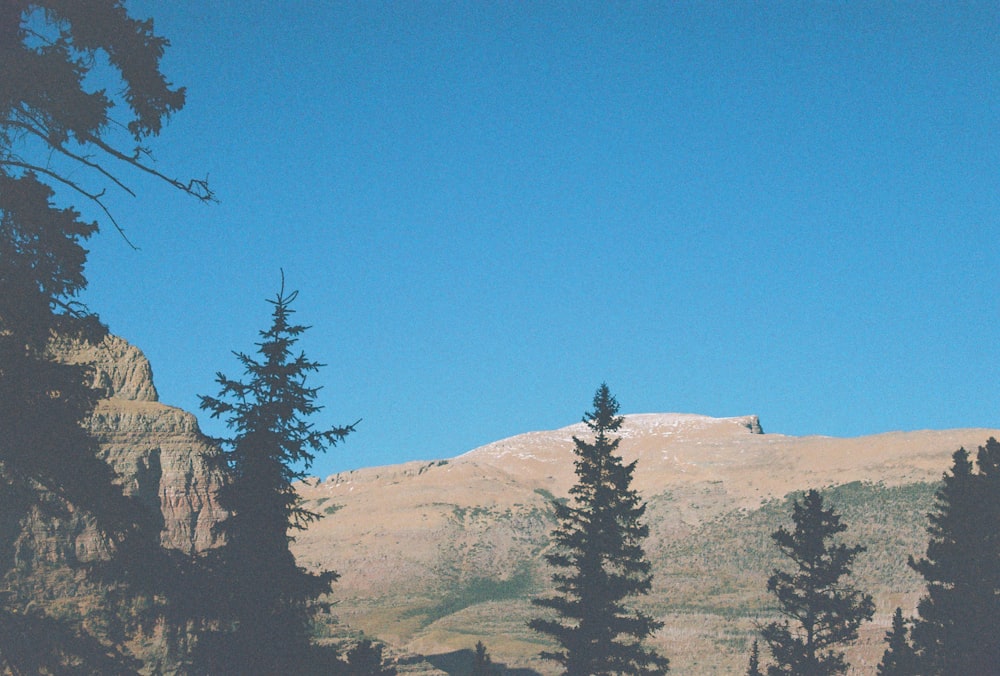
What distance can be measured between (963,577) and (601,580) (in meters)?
15.4

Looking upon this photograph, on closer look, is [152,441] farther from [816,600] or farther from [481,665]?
[816,600]

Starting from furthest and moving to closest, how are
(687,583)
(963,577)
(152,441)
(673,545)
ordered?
1. (673,545)
2. (687,583)
3. (152,441)
4. (963,577)

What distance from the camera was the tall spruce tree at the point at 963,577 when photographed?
3134 centimetres

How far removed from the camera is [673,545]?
141000mm

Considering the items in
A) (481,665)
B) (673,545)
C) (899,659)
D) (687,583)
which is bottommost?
(899,659)

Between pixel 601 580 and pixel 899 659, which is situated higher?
pixel 601 580

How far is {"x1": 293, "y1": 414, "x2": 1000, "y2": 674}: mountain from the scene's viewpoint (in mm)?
101688

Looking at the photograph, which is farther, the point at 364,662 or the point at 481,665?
the point at 481,665

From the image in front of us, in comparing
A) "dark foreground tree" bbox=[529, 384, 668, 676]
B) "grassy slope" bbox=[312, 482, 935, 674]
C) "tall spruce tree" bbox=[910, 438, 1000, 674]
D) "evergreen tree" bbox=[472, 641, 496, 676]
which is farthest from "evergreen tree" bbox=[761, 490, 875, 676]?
"grassy slope" bbox=[312, 482, 935, 674]

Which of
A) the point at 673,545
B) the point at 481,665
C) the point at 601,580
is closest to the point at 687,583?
the point at 673,545

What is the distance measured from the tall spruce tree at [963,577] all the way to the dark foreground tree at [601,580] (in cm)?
1131

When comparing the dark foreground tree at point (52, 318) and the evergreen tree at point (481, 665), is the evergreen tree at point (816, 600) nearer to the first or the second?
the evergreen tree at point (481, 665)

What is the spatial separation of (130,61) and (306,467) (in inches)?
343

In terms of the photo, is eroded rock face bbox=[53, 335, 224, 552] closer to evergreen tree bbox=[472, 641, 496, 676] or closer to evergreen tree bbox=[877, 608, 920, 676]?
evergreen tree bbox=[472, 641, 496, 676]
